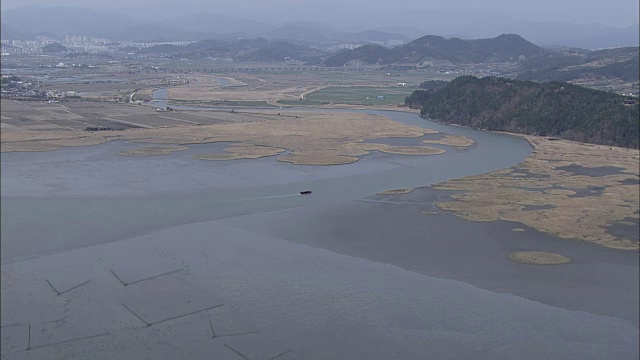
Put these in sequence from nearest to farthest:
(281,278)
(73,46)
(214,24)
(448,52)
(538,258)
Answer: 1. (281,278)
2. (538,258)
3. (448,52)
4. (73,46)
5. (214,24)

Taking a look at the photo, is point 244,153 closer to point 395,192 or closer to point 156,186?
point 156,186

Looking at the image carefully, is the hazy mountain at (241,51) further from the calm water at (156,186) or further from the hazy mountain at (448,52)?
the calm water at (156,186)

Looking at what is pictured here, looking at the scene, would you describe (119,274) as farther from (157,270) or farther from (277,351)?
(277,351)

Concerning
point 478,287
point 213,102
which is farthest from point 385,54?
→ point 478,287

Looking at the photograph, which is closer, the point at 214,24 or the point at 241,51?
Answer: the point at 241,51

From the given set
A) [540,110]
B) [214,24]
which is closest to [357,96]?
[540,110]

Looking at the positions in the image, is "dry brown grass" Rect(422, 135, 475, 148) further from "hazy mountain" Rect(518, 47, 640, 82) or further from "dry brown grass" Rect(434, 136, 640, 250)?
"hazy mountain" Rect(518, 47, 640, 82)

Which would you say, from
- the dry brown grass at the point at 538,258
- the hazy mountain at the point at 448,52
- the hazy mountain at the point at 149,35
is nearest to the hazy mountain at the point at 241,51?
the hazy mountain at the point at 448,52
